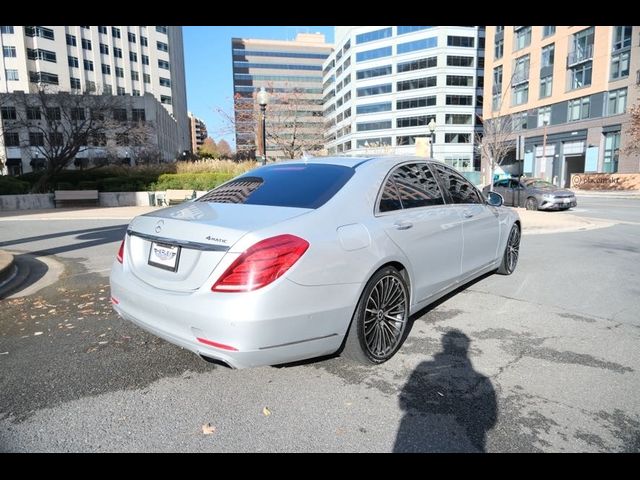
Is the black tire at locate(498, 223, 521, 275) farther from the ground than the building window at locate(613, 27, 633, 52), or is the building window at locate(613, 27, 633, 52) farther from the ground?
the building window at locate(613, 27, 633, 52)

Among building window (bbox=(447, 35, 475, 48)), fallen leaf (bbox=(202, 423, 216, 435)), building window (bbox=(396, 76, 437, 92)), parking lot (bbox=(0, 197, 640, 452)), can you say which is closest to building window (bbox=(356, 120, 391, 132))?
building window (bbox=(396, 76, 437, 92))

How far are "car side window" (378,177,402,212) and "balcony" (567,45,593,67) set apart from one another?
157 feet

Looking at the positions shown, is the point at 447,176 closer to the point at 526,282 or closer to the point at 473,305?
the point at 473,305

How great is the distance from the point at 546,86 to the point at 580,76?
14.0 feet

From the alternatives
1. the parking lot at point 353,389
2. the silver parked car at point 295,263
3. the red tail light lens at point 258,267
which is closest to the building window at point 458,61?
the parking lot at point 353,389

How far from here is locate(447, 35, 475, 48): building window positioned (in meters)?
75.9

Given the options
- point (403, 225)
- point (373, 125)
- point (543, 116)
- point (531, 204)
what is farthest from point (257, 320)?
point (373, 125)

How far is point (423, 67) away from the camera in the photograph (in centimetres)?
7894

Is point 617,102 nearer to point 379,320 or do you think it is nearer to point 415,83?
point 415,83

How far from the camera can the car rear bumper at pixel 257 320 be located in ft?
8.63

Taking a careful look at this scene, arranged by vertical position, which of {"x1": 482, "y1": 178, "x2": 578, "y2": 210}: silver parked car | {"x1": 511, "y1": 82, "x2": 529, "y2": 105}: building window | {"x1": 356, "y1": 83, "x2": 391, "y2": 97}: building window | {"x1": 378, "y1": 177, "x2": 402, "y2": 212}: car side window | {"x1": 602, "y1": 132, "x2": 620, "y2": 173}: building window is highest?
{"x1": 356, "y1": 83, "x2": 391, "y2": 97}: building window

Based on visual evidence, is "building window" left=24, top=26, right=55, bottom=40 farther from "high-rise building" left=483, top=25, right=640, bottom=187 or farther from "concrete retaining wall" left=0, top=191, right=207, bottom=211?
"high-rise building" left=483, top=25, right=640, bottom=187
